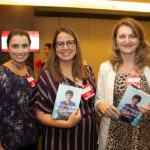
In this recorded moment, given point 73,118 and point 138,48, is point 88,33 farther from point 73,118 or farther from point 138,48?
point 73,118

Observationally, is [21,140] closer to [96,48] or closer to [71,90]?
[71,90]

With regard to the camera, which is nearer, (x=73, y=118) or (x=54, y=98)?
(x=73, y=118)

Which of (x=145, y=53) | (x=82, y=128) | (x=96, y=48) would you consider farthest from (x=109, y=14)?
(x=82, y=128)

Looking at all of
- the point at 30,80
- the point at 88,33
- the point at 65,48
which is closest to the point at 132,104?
the point at 65,48

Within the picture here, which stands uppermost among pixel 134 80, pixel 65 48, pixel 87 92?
pixel 65 48

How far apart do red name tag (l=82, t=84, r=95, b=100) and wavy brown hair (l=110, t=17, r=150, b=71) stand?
0.32m

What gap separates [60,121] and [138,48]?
3.45 feet

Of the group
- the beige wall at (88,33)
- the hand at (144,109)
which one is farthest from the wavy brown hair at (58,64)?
the beige wall at (88,33)

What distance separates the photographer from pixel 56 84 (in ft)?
5.76

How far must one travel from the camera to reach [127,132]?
1798 millimetres

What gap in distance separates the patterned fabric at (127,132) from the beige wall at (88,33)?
5594 millimetres

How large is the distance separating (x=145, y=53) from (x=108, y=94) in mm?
560

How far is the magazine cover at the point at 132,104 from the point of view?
1616mm

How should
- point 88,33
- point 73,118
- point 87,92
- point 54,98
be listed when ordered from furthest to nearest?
1. point 88,33
2. point 87,92
3. point 54,98
4. point 73,118
